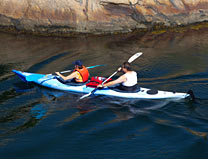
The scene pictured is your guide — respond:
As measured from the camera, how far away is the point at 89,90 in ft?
30.0

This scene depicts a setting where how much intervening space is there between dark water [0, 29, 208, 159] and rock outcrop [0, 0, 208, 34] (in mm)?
3332

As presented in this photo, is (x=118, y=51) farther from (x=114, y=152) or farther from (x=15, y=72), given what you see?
(x=114, y=152)

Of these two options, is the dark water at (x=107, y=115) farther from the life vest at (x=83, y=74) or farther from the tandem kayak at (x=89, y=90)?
the life vest at (x=83, y=74)

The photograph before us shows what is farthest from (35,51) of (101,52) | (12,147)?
(12,147)

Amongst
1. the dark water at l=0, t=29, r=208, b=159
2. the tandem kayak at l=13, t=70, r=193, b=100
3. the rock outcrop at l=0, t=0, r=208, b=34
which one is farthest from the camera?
the rock outcrop at l=0, t=0, r=208, b=34

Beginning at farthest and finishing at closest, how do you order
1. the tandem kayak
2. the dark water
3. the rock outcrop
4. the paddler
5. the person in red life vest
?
the rock outcrop, the person in red life vest, the tandem kayak, the paddler, the dark water

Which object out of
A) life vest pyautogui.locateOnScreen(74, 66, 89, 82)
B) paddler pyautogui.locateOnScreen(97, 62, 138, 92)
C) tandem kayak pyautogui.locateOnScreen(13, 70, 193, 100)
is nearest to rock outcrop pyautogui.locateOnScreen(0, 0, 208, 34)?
tandem kayak pyautogui.locateOnScreen(13, 70, 193, 100)

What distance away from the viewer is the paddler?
8141 millimetres

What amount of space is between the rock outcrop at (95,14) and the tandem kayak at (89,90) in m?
6.09

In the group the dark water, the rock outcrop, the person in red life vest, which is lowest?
the dark water

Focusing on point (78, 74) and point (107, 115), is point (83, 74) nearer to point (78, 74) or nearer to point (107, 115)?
point (78, 74)

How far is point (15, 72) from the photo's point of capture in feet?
35.0

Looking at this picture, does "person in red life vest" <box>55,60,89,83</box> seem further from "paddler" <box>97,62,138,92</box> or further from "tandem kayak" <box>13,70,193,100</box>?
"paddler" <box>97,62,138,92</box>

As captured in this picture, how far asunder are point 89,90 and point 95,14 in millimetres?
7949
